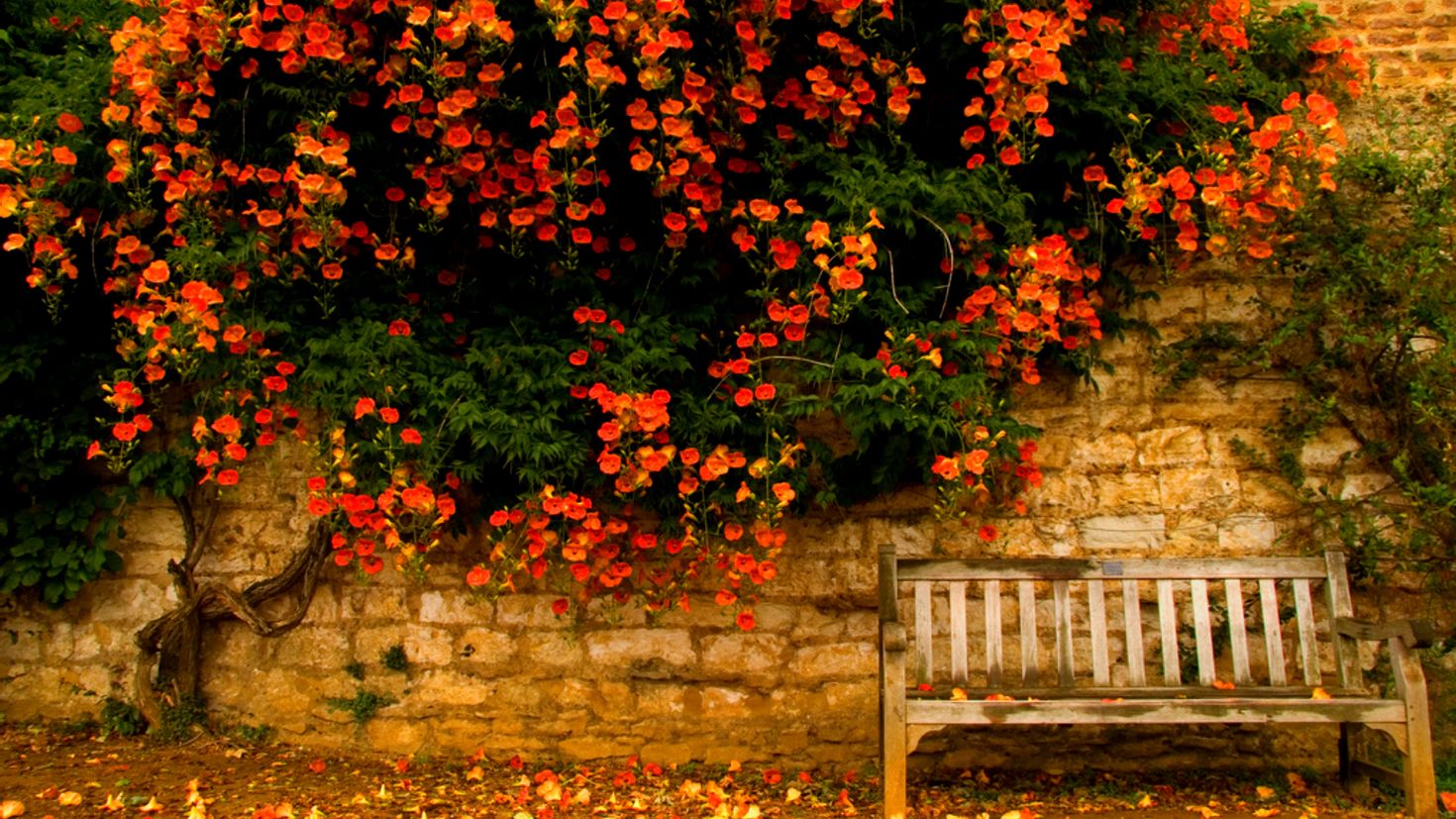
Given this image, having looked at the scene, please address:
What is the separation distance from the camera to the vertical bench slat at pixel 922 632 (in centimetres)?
379

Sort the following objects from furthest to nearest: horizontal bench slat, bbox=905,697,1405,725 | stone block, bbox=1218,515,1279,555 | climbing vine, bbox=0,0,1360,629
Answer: stone block, bbox=1218,515,1279,555
climbing vine, bbox=0,0,1360,629
horizontal bench slat, bbox=905,697,1405,725

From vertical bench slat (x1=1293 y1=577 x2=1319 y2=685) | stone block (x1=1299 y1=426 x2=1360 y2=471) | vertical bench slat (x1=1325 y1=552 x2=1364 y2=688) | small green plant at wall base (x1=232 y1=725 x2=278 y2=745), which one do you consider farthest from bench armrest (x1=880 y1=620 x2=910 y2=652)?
small green plant at wall base (x1=232 y1=725 x2=278 y2=745)

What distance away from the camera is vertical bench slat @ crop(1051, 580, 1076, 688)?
3846 millimetres

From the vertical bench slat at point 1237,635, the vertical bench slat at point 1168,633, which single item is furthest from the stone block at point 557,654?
the vertical bench slat at point 1237,635

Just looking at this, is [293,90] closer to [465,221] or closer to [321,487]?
[465,221]

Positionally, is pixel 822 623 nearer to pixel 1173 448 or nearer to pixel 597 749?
pixel 597 749

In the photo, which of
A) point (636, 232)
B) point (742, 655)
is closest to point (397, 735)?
point (742, 655)

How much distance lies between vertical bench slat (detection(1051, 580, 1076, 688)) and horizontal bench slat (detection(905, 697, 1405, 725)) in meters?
0.35

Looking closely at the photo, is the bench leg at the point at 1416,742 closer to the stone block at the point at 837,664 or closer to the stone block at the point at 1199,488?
the stone block at the point at 1199,488

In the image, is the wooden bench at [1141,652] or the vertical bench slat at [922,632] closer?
the wooden bench at [1141,652]

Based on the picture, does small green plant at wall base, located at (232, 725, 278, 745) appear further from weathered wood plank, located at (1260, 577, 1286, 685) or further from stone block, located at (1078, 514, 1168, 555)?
weathered wood plank, located at (1260, 577, 1286, 685)

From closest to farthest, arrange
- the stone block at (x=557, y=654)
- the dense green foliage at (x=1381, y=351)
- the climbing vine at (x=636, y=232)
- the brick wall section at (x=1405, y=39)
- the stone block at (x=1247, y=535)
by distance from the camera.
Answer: the climbing vine at (x=636, y=232) < the dense green foliage at (x=1381, y=351) < the stone block at (x=1247, y=535) < the stone block at (x=557, y=654) < the brick wall section at (x=1405, y=39)

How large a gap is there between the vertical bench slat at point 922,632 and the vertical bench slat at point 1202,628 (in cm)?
92

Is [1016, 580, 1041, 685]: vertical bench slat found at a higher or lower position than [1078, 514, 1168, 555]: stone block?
lower
